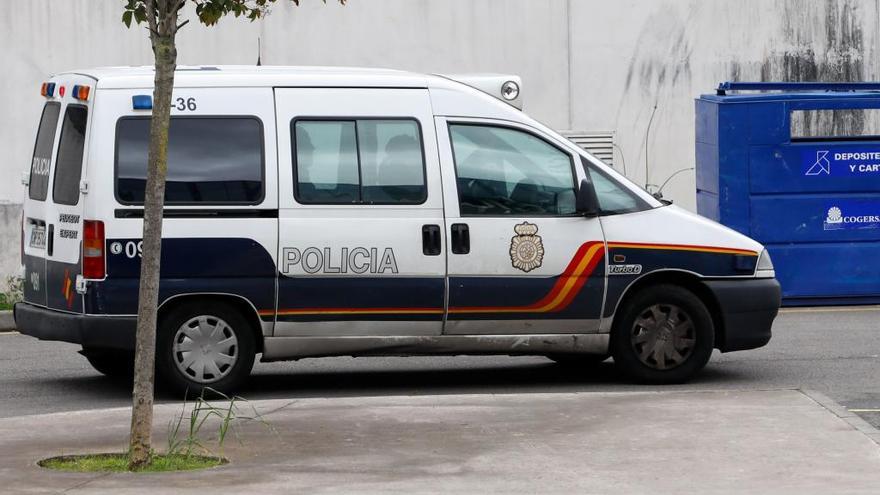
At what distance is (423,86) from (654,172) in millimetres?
9001

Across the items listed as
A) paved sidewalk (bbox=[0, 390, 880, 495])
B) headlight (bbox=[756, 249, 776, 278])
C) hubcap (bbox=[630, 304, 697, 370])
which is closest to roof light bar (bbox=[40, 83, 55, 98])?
paved sidewalk (bbox=[0, 390, 880, 495])

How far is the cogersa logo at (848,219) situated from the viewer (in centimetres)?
1547

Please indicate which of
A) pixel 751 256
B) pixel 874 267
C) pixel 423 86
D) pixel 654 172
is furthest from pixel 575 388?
pixel 654 172

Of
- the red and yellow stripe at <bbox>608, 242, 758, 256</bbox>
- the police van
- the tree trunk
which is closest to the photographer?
the tree trunk

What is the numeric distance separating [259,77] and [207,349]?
5.69 ft

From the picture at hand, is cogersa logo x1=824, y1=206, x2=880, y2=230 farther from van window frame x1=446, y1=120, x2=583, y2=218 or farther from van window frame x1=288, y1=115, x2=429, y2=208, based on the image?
van window frame x1=288, y1=115, x2=429, y2=208

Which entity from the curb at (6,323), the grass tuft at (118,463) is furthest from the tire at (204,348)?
the curb at (6,323)

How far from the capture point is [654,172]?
1939 cm

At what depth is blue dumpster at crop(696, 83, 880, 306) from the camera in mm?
15336

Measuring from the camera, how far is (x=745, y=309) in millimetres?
11055

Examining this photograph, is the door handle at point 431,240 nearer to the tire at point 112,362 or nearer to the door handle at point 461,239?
the door handle at point 461,239

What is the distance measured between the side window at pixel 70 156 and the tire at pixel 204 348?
3.31ft

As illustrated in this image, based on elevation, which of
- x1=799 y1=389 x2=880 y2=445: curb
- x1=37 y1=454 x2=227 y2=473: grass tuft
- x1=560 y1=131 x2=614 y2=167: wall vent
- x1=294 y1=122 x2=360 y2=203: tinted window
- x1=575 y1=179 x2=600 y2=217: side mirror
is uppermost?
x1=560 y1=131 x2=614 y2=167: wall vent

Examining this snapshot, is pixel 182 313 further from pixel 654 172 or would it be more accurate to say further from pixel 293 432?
pixel 654 172
